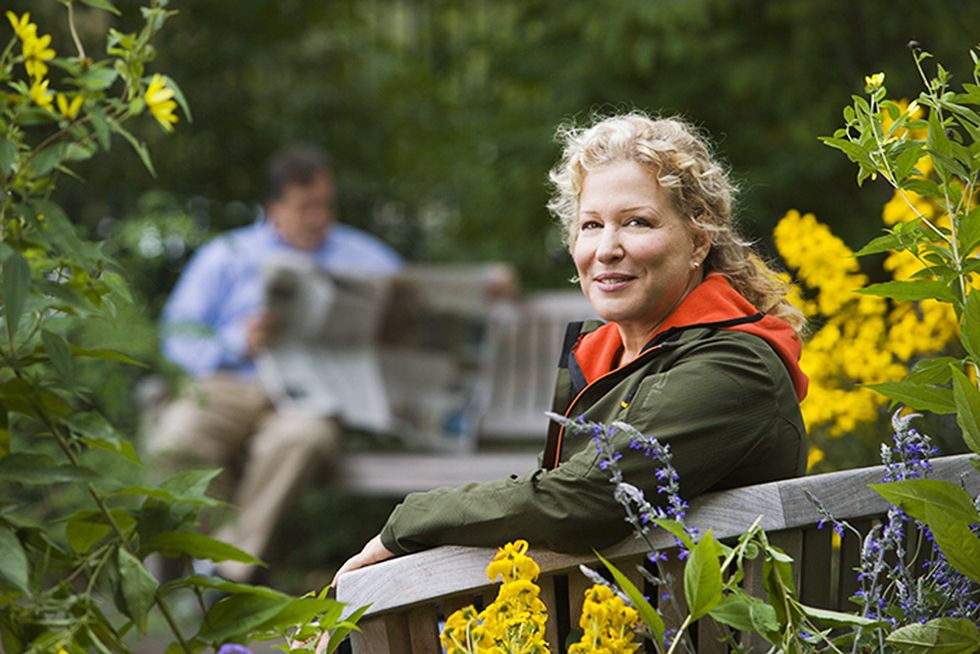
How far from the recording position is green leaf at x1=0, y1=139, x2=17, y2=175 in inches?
73.2

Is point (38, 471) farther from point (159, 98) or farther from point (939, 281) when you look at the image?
point (939, 281)

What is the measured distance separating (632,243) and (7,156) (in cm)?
100

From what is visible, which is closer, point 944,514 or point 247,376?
point 944,514

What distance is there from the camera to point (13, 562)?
1749 mm

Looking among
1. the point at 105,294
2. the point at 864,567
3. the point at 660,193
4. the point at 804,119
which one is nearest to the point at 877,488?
the point at 864,567

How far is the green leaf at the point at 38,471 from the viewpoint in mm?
1786

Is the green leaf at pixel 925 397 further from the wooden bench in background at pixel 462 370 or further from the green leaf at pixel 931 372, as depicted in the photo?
the wooden bench in background at pixel 462 370

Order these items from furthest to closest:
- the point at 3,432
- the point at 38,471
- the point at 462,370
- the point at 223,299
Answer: the point at 462,370, the point at 223,299, the point at 3,432, the point at 38,471

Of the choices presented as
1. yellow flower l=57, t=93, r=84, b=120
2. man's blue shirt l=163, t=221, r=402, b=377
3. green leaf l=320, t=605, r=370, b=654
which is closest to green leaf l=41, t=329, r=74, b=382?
yellow flower l=57, t=93, r=84, b=120

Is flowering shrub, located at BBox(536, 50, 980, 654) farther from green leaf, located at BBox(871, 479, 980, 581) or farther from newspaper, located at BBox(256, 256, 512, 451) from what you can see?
newspaper, located at BBox(256, 256, 512, 451)

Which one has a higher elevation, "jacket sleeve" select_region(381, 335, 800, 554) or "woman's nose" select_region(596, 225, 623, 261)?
"woman's nose" select_region(596, 225, 623, 261)

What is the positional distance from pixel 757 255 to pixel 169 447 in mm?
3302

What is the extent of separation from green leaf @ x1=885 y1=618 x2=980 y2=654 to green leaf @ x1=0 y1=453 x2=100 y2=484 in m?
1.07

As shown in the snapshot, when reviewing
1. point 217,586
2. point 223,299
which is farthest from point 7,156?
point 223,299
